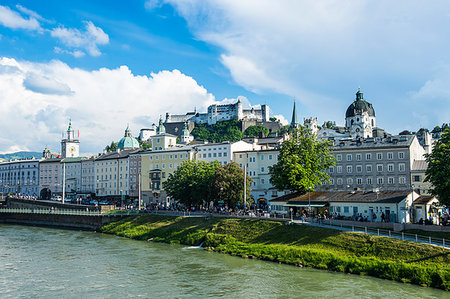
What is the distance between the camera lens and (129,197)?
10956 centimetres

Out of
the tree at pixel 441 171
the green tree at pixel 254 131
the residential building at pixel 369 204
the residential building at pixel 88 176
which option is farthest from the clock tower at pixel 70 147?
the tree at pixel 441 171

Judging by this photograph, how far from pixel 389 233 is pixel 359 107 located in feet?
391

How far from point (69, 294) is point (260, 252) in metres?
20.3

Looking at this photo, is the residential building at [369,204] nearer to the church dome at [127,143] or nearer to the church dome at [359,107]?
the church dome at [127,143]

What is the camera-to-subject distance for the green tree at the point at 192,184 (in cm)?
6944

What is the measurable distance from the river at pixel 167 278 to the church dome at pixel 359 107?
115872 mm

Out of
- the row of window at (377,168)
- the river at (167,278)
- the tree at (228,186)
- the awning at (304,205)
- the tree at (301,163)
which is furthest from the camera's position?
the row of window at (377,168)

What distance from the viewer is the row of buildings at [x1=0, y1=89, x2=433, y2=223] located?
7162 cm

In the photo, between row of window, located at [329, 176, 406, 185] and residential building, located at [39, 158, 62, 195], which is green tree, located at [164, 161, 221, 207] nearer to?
row of window, located at [329, 176, 406, 185]

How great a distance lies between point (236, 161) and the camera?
8981 centimetres

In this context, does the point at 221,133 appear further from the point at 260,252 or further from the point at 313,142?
the point at 260,252

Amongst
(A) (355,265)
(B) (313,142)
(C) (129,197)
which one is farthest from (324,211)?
(C) (129,197)

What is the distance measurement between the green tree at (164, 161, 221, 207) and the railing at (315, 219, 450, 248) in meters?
23.9

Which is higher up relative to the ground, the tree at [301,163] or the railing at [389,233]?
the tree at [301,163]
